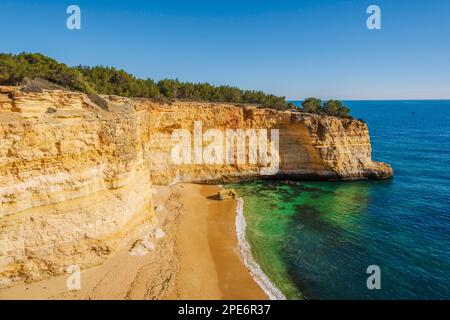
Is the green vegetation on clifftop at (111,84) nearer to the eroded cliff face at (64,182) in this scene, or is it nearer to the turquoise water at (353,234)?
the eroded cliff face at (64,182)

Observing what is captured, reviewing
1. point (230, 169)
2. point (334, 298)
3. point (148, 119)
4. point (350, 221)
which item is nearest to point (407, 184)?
point (350, 221)

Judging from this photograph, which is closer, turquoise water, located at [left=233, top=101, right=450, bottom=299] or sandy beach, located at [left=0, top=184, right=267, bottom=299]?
sandy beach, located at [left=0, top=184, right=267, bottom=299]

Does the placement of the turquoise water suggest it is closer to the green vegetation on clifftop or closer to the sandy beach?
the sandy beach

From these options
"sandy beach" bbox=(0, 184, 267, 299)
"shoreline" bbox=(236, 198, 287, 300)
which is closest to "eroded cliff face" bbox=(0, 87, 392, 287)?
"sandy beach" bbox=(0, 184, 267, 299)

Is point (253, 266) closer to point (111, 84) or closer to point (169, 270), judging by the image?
point (169, 270)

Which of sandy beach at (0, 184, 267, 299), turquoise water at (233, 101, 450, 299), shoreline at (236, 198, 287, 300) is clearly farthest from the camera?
turquoise water at (233, 101, 450, 299)

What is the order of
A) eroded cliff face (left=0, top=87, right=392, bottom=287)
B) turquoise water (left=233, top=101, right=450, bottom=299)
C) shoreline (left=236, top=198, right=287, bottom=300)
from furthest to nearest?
1. turquoise water (left=233, top=101, right=450, bottom=299)
2. shoreline (left=236, top=198, right=287, bottom=300)
3. eroded cliff face (left=0, top=87, right=392, bottom=287)
